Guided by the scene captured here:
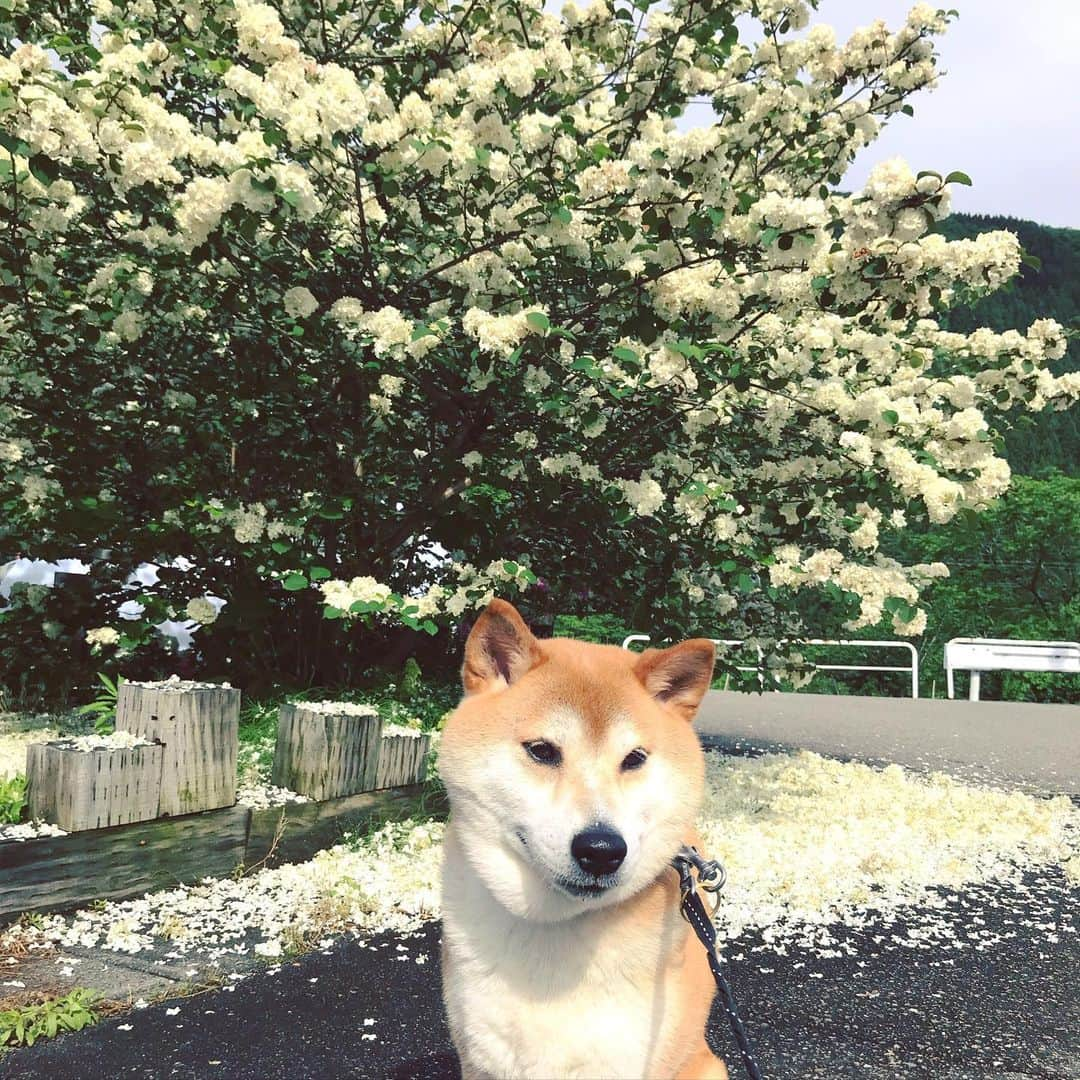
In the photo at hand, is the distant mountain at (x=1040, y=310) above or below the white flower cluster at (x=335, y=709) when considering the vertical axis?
above

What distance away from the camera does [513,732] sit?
213 cm

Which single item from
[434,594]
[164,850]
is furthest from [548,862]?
[434,594]

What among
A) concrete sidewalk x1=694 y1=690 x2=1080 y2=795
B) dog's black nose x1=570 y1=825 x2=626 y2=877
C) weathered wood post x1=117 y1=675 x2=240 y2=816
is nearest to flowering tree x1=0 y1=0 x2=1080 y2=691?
weathered wood post x1=117 y1=675 x2=240 y2=816

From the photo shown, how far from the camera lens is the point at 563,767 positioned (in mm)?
2107

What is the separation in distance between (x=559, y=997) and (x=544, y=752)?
1.89 feet

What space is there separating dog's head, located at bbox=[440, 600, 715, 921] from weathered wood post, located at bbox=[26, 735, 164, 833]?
2983 mm

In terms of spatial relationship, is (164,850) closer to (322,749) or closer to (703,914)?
(322,749)

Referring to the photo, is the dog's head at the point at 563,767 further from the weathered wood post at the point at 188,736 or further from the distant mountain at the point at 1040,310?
the distant mountain at the point at 1040,310

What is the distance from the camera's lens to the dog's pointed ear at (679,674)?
2213mm

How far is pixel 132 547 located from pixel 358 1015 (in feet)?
14.1

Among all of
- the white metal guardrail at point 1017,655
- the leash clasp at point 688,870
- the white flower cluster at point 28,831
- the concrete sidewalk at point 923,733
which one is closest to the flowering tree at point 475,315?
the white flower cluster at point 28,831

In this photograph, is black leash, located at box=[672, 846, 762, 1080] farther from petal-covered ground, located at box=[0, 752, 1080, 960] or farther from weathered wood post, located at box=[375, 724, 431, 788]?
weathered wood post, located at box=[375, 724, 431, 788]

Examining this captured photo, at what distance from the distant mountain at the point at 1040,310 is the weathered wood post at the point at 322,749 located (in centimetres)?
532

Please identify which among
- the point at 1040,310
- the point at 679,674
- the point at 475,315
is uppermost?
the point at 1040,310
